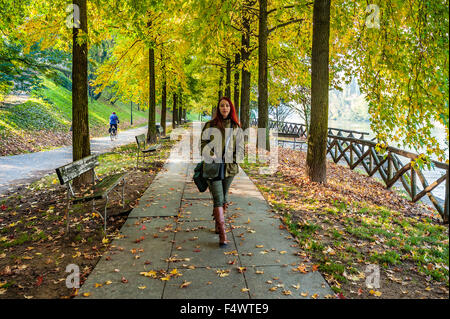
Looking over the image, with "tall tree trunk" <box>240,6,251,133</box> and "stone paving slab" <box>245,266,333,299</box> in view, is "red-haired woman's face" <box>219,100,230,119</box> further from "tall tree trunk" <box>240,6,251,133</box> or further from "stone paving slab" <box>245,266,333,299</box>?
"tall tree trunk" <box>240,6,251,133</box>

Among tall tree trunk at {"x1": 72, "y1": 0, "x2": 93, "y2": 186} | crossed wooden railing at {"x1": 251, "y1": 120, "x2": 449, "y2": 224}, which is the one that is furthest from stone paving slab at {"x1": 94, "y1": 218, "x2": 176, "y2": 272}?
crossed wooden railing at {"x1": 251, "y1": 120, "x2": 449, "y2": 224}

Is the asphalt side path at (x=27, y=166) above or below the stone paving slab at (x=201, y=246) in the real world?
above

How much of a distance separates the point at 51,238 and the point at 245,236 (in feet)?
10.6

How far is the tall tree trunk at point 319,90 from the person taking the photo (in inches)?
289

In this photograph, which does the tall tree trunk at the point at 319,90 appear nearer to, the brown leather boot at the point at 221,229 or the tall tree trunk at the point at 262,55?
the brown leather boot at the point at 221,229

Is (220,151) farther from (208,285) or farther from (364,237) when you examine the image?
(364,237)

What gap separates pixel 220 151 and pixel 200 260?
160 cm

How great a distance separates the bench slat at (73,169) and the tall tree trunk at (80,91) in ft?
3.95

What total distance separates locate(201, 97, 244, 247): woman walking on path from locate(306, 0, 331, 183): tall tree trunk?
12.1ft

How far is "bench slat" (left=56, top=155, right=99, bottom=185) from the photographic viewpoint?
16.2 ft

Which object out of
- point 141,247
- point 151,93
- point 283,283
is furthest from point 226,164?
point 151,93

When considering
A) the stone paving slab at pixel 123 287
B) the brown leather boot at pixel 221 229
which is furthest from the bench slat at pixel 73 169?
the brown leather boot at pixel 221 229

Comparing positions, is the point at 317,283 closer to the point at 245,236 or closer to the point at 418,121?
the point at 245,236

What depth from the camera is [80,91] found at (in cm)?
746
